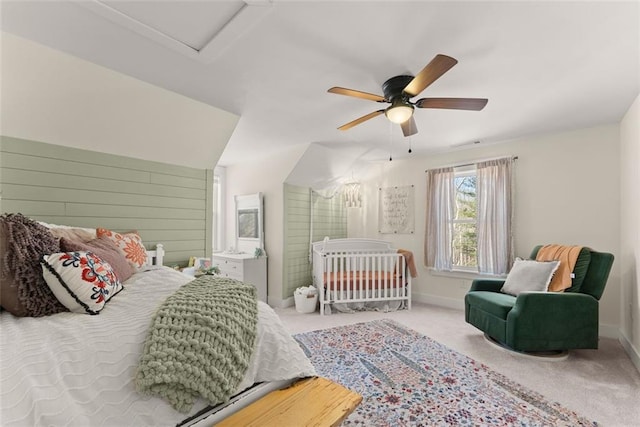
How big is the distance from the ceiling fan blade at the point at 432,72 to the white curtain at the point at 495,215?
248cm


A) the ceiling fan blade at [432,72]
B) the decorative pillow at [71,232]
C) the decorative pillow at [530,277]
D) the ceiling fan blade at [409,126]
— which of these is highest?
the ceiling fan blade at [432,72]

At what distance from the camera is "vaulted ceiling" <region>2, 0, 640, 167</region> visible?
1460 mm

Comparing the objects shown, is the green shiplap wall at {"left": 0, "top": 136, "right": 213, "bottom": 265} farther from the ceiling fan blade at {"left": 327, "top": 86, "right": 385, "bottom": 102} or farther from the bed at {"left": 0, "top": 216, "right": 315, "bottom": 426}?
the ceiling fan blade at {"left": 327, "top": 86, "right": 385, "bottom": 102}

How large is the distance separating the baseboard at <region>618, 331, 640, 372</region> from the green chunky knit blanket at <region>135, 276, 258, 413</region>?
325cm

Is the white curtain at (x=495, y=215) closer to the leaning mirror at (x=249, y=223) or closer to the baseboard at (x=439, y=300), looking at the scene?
the baseboard at (x=439, y=300)

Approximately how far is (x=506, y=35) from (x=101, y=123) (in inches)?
116

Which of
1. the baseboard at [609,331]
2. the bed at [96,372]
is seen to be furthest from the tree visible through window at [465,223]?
the bed at [96,372]

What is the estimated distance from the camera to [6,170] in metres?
1.97

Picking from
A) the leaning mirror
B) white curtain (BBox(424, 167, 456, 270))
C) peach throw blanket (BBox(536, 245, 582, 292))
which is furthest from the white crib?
peach throw blanket (BBox(536, 245, 582, 292))

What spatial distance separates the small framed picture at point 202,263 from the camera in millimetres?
2932

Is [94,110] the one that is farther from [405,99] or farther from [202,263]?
[405,99]

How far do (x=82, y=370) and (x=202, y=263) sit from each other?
7.38ft

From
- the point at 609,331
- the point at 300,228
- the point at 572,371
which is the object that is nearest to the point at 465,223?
the point at 609,331

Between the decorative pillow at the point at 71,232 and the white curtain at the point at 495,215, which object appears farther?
A: the white curtain at the point at 495,215
